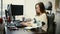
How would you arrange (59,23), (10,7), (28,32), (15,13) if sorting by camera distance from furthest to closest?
(59,23) < (15,13) < (10,7) < (28,32)

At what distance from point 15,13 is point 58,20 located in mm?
1535

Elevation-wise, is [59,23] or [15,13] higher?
[15,13]

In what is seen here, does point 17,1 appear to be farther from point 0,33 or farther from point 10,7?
point 0,33

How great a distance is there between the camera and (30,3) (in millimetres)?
4488

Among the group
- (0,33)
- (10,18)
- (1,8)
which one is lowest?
(0,33)

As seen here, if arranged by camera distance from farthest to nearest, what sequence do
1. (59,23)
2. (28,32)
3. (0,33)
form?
(59,23)
(0,33)
(28,32)

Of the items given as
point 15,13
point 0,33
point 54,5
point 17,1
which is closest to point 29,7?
point 17,1

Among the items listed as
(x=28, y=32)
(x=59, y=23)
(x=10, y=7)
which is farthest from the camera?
(x=59, y=23)

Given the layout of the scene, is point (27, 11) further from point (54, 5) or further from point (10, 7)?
point (10, 7)

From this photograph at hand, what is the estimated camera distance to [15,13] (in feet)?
11.0

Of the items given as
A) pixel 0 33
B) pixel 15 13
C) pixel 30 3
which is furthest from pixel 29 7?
pixel 0 33

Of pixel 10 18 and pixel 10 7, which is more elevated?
pixel 10 7

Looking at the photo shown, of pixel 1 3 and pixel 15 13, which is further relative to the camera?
pixel 1 3

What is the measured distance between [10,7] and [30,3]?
1495mm
